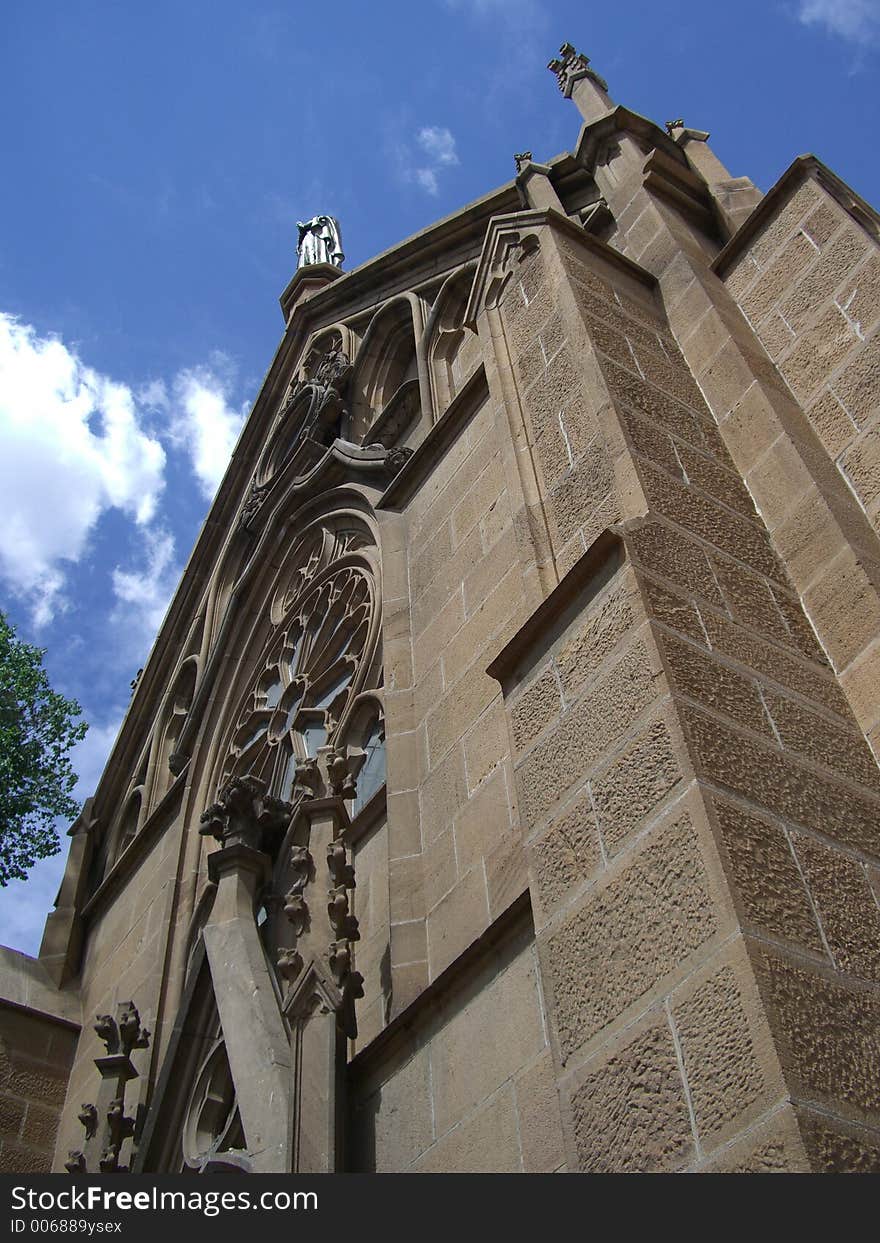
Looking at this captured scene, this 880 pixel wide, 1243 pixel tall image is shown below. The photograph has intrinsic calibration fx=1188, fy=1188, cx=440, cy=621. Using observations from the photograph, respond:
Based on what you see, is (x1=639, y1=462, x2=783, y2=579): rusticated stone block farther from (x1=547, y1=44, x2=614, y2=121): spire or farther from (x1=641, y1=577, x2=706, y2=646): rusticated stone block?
(x1=547, y1=44, x2=614, y2=121): spire

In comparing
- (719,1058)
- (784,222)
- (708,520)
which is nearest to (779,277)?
(784,222)

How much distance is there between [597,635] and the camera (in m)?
3.78

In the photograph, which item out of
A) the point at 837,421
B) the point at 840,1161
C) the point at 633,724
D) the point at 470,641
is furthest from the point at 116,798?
the point at 840,1161

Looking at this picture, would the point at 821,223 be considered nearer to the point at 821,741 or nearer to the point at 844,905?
the point at 821,741

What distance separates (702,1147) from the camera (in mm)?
2484

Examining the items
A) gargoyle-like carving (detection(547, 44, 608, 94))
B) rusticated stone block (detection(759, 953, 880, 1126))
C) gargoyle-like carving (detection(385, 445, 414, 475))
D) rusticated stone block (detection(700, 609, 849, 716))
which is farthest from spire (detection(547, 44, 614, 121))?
rusticated stone block (detection(759, 953, 880, 1126))

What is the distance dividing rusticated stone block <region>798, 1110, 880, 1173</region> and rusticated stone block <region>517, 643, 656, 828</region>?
1.28 meters

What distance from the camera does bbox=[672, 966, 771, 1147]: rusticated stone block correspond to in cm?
246

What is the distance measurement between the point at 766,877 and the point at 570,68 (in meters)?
10.3

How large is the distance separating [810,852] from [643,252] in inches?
198

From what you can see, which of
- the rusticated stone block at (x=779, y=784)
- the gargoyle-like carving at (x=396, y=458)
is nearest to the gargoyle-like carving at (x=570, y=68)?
the gargoyle-like carving at (x=396, y=458)

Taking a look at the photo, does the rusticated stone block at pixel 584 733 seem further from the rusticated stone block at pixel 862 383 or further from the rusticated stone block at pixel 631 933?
the rusticated stone block at pixel 862 383

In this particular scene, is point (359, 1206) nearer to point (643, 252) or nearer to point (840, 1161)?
point (840, 1161)

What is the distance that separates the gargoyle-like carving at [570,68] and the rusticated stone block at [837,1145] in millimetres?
10479
